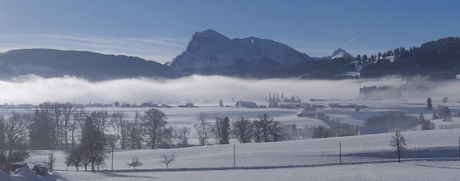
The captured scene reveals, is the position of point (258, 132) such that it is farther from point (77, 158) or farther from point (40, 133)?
point (40, 133)

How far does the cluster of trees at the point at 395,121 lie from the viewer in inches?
4124

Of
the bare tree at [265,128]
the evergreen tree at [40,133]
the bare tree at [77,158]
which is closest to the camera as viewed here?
the bare tree at [77,158]

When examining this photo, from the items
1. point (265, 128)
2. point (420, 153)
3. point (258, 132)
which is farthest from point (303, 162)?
point (258, 132)

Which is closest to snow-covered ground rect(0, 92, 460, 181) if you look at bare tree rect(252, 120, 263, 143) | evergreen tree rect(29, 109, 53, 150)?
evergreen tree rect(29, 109, 53, 150)

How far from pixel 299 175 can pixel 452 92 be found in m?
196

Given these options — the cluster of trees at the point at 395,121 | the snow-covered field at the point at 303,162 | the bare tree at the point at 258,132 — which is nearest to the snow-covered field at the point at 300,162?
the snow-covered field at the point at 303,162

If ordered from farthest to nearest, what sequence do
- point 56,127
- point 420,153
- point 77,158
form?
point 56,127 < point 420,153 < point 77,158

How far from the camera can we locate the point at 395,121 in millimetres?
110312

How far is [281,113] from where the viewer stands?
436ft

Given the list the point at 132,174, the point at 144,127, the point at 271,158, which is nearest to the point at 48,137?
the point at 144,127

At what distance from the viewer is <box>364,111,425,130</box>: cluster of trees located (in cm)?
10475

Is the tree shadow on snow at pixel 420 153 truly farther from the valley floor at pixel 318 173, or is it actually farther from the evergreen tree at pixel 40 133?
the evergreen tree at pixel 40 133

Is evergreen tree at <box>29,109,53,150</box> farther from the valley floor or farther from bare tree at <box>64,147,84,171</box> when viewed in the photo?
the valley floor

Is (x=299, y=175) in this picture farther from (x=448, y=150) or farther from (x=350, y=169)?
(x=448, y=150)
